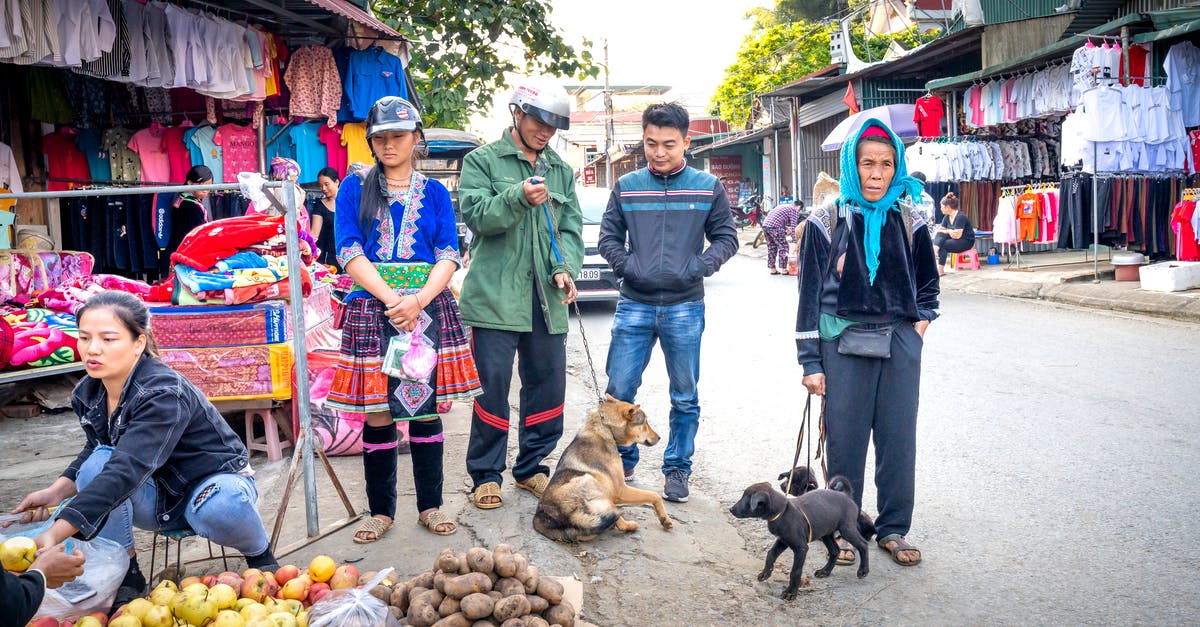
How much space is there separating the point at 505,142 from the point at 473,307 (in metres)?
0.84

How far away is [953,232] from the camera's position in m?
15.9

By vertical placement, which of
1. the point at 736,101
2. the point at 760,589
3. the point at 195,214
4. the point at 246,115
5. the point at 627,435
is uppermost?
the point at 736,101

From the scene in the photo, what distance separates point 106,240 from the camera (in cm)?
888

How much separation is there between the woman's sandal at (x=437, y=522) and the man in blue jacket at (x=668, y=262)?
3.75 ft

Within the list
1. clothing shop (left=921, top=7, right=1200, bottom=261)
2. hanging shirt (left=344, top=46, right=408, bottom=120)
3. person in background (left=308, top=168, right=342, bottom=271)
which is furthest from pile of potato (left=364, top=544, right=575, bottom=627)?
clothing shop (left=921, top=7, right=1200, bottom=261)

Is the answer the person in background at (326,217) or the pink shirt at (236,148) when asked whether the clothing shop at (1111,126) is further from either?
the pink shirt at (236,148)

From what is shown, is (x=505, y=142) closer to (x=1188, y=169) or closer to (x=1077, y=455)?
(x=1077, y=455)

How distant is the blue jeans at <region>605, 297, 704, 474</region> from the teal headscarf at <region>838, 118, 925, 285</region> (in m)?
1.21

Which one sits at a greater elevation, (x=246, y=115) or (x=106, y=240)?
(x=246, y=115)

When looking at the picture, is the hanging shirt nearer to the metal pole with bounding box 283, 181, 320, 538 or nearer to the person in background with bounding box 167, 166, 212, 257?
the person in background with bounding box 167, 166, 212, 257

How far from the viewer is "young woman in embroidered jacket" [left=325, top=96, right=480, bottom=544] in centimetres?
412

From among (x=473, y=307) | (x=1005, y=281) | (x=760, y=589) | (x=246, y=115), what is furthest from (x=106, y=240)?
(x=1005, y=281)

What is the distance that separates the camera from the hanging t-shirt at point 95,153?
9.19m

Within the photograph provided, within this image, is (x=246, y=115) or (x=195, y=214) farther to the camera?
(x=246, y=115)
